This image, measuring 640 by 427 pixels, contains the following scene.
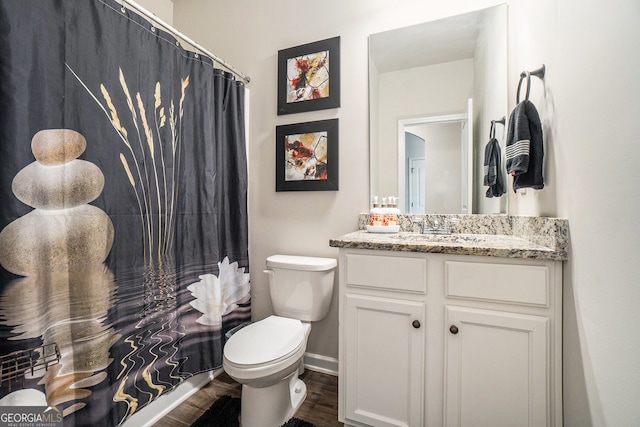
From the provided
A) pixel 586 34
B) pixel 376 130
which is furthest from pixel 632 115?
pixel 376 130

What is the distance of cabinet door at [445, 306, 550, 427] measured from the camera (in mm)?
1017

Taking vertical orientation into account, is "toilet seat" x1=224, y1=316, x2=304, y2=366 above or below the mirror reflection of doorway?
below

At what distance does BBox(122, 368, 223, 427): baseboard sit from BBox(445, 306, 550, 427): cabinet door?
140 cm

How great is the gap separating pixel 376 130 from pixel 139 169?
4.43 ft

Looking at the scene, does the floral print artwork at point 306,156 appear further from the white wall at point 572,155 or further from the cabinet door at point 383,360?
the cabinet door at point 383,360

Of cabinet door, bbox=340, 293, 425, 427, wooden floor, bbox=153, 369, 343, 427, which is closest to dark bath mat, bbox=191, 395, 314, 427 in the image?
wooden floor, bbox=153, 369, 343, 427

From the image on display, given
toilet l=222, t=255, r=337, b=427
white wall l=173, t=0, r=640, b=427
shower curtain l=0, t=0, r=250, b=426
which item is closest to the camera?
white wall l=173, t=0, r=640, b=427

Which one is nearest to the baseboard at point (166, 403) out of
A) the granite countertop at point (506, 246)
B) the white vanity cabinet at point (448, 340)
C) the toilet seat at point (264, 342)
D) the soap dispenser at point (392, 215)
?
the toilet seat at point (264, 342)

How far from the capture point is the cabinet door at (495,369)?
3.34ft

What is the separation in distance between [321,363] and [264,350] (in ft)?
2.55

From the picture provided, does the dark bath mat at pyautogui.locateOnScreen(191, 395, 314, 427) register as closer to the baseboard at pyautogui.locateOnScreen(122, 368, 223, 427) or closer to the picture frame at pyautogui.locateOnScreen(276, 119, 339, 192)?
the baseboard at pyautogui.locateOnScreen(122, 368, 223, 427)

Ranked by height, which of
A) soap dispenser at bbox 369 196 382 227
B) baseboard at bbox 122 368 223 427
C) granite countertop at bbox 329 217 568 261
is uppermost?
soap dispenser at bbox 369 196 382 227

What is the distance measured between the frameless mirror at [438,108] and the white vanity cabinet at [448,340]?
0.59m

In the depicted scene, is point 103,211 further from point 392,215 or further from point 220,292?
point 392,215
